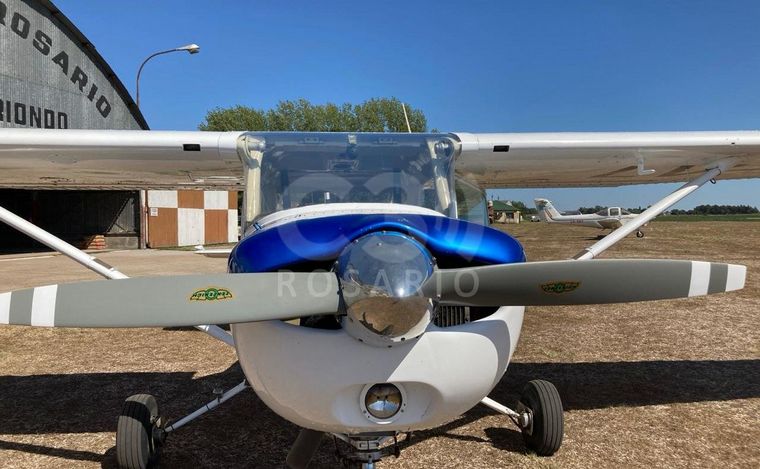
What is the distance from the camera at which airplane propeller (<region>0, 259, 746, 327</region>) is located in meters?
1.73

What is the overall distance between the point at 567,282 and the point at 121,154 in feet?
10.2

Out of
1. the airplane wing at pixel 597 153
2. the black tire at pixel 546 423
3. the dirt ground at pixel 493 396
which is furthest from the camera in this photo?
the airplane wing at pixel 597 153

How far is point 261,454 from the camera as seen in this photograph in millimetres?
3109

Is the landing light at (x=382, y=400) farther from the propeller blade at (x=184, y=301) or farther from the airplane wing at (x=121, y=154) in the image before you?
the airplane wing at (x=121, y=154)

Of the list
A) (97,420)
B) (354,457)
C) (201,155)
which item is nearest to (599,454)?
(354,457)

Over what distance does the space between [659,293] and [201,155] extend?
110 inches

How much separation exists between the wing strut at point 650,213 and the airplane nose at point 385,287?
6.95ft

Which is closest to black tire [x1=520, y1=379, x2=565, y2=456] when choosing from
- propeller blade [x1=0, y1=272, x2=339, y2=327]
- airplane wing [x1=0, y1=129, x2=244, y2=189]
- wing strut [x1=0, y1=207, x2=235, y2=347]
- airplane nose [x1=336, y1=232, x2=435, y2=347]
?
airplane nose [x1=336, y1=232, x2=435, y2=347]

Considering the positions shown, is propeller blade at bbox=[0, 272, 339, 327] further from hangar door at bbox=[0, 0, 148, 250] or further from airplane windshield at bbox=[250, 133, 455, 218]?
hangar door at bbox=[0, 0, 148, 250]

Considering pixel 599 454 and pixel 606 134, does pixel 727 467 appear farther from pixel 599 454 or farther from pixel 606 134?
pixel 606 134

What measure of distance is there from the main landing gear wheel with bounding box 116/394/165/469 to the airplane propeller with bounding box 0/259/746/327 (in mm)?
1269

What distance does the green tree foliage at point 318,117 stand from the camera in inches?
1641

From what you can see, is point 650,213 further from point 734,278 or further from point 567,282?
point 567,282

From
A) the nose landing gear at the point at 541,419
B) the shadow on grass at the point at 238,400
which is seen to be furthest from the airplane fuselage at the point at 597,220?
the nose landing gear at the point at 541,419
